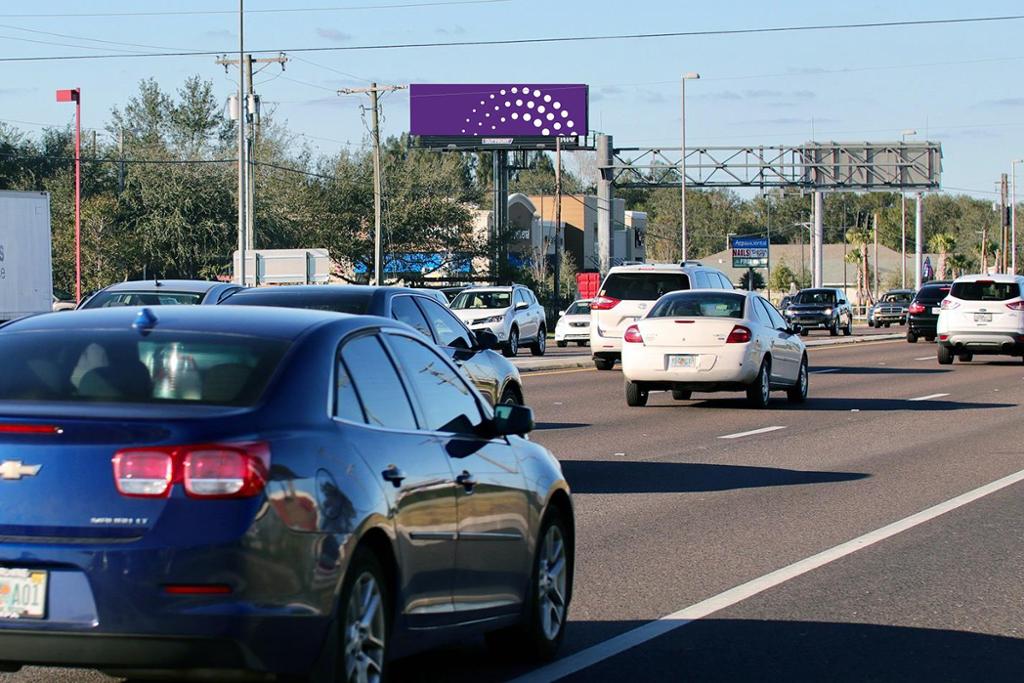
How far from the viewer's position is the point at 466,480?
6.78m

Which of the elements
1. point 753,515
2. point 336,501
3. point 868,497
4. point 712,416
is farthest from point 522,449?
point 712,416

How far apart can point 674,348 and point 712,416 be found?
120 centimetres

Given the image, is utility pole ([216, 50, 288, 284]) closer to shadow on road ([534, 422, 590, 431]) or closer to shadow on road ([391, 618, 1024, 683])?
shadow on road ([534, 422, 590, 431])

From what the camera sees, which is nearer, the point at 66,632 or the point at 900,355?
the point at 66,632

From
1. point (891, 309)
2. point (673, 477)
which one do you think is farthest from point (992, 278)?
point (891, 309)

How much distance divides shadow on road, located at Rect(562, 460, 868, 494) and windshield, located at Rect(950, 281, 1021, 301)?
20776 millimetres

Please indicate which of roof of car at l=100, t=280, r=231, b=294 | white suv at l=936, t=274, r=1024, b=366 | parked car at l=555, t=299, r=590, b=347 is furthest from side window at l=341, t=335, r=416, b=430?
parked car at l=555, t=299, r=590, b=347

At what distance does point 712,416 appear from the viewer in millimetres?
22078

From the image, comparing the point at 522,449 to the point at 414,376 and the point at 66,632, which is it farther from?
the point at 66,632

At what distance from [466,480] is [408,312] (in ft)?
26.8

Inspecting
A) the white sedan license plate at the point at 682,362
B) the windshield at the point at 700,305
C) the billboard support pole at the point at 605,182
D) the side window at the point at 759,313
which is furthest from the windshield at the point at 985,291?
the billboard support pole at the point at 605,182

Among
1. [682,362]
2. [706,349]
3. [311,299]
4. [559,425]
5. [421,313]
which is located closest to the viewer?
[311,299]

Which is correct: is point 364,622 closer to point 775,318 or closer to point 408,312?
point 408,312

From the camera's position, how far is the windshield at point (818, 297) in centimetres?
5947
